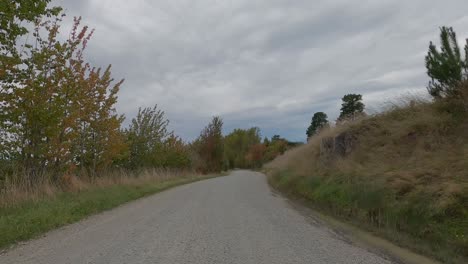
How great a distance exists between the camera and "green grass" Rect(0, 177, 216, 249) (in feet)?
25.9

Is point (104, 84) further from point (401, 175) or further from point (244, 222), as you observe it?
point (401, 175)

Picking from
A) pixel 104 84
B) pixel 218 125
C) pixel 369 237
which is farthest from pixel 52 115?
pixel 218 125

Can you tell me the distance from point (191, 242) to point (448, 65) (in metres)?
10.2

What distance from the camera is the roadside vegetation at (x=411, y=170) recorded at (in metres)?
7.74

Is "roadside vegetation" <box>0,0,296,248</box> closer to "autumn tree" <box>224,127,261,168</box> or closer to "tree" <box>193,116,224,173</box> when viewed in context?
"tree" <box>193,116,224,173</box>

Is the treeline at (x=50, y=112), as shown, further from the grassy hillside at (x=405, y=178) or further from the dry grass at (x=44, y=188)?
the grassy hillside at (x=405, y=178)

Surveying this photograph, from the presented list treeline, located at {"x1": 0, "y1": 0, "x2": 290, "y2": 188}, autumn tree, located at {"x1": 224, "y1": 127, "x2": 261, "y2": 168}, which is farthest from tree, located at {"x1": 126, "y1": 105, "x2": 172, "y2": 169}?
autumn tree, located at {"x1": 224, "y1": 127, "x2": 261, "y2": 168}

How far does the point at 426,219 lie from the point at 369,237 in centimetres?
119

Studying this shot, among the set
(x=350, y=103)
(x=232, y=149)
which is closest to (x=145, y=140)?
(x=350, y=103)

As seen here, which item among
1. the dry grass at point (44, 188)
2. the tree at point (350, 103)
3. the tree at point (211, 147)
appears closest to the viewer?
the dry grass at point (44, 188)

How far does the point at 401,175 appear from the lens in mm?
10289

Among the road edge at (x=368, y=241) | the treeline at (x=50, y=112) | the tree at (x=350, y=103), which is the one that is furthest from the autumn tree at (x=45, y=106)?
the tree at (x=350, y=103)

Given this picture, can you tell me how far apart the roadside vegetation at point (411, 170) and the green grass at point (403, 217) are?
0.06 feet

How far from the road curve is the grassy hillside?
62.3 inches
